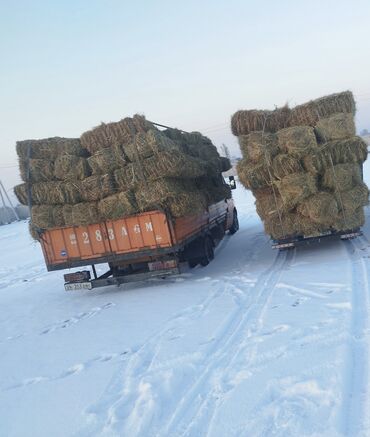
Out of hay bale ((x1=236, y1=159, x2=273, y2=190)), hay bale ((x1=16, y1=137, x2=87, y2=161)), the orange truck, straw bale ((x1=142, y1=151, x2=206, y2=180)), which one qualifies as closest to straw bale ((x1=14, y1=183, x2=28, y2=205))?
hay bale ((x1=16, y1=137, x2=87, y2=161))

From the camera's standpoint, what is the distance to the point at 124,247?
32.1 ft

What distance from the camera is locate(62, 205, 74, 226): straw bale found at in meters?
9.77

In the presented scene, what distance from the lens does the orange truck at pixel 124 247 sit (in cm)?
A: 951

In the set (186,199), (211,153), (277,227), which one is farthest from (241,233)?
(186,199)

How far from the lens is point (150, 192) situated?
30.3 ft

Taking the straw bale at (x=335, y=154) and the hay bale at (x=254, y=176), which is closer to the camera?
the straw bale at (x=335, y=154)

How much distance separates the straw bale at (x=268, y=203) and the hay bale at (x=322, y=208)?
22.5 inches

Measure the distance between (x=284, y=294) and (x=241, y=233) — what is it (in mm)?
8658

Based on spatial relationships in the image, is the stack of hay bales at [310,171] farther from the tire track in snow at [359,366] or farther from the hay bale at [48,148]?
the hay bale at [48,148]

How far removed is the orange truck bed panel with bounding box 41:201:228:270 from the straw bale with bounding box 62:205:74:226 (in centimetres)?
19

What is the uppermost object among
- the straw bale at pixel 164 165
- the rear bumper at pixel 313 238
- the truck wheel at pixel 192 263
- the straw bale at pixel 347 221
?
the straw bale at pixel 164 165

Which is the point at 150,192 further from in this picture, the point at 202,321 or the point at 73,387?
the point at 73,387

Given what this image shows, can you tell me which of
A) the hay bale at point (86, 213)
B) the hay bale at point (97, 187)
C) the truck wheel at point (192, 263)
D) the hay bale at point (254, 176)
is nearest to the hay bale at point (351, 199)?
the hay bale at point (254, 176)

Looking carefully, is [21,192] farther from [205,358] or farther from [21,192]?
[205,358]
